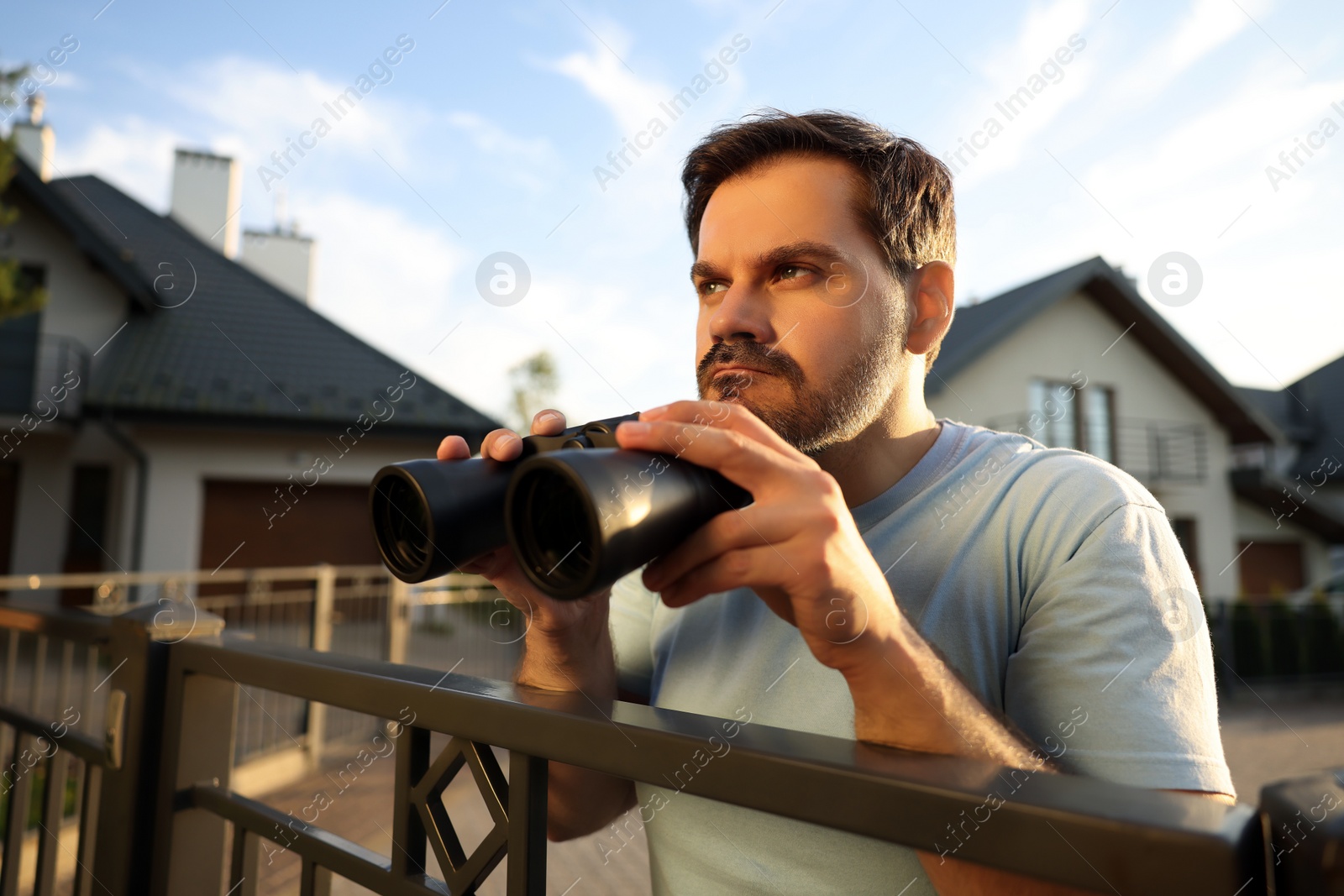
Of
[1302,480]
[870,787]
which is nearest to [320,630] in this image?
[870,787]

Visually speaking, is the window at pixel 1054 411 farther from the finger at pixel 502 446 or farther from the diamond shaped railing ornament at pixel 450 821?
the diamond shaped railing ornament at pixel 450 821

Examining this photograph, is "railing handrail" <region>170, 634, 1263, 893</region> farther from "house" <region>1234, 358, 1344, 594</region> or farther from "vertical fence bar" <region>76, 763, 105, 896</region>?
"house" <region>1234, 358, 1344, 594</region>

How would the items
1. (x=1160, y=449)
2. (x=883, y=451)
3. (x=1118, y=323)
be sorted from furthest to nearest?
1. (x=1160, y=449)
2. (x=1118, y=323)
3. (x=883, y=451)

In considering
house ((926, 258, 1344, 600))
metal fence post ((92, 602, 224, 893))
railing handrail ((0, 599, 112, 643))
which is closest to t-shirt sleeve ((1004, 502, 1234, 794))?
metal fence post ((92, 602, 224, 893))

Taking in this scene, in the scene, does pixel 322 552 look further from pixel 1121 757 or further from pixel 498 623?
pixel 1121 757

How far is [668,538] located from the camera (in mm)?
845

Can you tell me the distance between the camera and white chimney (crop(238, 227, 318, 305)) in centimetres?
1875

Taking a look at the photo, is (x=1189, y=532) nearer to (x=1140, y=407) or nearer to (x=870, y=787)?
(x=1140, y=407)

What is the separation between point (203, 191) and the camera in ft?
55.4

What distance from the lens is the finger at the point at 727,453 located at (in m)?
0.84

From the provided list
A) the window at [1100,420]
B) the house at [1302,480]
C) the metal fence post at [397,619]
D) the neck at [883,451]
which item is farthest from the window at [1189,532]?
the neck at [883,451]

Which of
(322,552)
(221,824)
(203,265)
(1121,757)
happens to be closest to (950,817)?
(1121,757)

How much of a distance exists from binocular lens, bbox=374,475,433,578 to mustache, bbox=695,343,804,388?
59 cm

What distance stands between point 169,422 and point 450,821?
41.6ft
